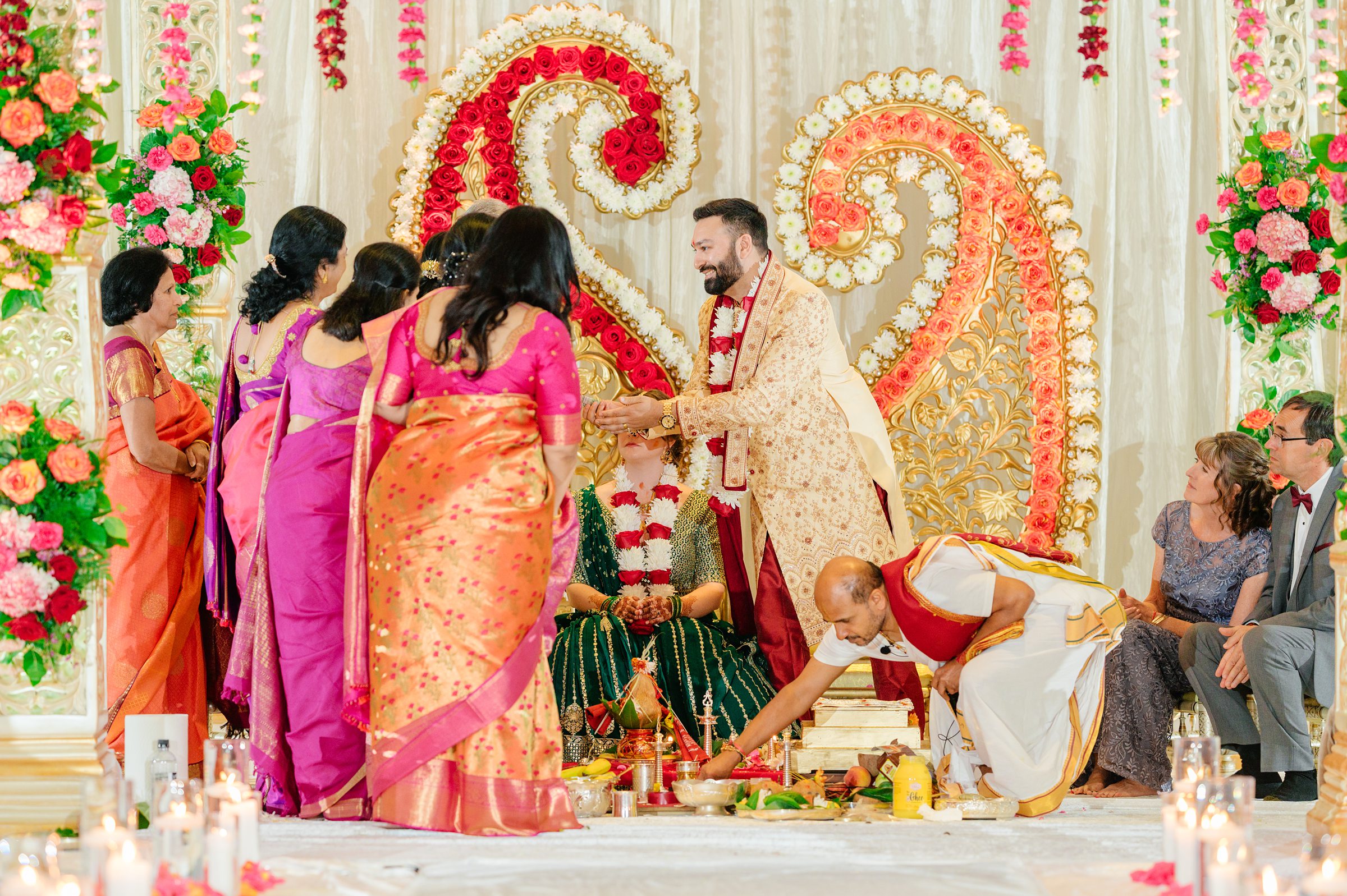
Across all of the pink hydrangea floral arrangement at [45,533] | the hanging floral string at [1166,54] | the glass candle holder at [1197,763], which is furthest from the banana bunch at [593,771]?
the hanging floral string at [1166,54]

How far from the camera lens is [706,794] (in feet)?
13.2

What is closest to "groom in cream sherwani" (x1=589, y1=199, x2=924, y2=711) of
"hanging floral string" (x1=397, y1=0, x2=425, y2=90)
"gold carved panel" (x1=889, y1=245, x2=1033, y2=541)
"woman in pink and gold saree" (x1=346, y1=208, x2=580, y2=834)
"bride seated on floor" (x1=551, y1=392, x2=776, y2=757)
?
"bride seated on floor" (x1=551, y1=392, x2=776, y2=757)

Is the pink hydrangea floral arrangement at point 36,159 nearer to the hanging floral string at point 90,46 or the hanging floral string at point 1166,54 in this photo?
the hanging floral string at point 90,46

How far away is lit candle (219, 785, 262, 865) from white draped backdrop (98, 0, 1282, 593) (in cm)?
356

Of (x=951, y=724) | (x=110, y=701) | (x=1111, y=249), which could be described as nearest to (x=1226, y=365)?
(x=1111, y=249)

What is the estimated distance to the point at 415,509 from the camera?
3.63 m

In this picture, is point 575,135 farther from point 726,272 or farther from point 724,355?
point 724,355

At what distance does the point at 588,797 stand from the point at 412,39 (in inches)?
128

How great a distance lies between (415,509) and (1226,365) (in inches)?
144

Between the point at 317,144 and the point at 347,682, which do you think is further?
the point at 317,144

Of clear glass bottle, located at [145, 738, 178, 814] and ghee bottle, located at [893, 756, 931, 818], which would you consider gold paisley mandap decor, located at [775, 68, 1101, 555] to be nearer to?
ghee bottle, located at [893, 756, 931, 818]

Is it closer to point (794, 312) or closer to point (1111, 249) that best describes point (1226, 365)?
point (1111, 249)

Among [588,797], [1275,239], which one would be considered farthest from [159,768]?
[1275,239]

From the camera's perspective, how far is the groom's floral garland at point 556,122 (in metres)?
5.86
